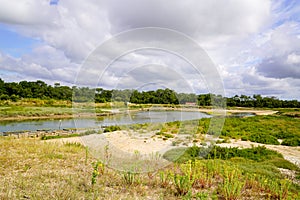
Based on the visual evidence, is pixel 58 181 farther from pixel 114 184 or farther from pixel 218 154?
pixel 218 154

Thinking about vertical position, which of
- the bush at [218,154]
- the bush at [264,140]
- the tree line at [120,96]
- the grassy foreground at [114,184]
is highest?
the tree line at [120,96]

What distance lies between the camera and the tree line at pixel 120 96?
7.93 meters

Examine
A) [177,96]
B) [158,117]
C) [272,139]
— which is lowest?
[272,139]

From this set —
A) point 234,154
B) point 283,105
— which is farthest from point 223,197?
point 283,105

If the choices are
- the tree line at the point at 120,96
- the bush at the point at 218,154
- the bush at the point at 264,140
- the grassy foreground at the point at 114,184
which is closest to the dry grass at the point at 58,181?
the grassy foreground at the point at 114,184

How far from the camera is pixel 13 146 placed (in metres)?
9.67

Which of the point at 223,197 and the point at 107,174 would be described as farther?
the point at 107,174

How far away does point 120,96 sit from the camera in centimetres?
811

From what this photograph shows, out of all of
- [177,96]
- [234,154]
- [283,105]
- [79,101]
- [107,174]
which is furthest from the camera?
[283,105]

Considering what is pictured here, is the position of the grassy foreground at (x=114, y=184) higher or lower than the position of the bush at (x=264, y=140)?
higher

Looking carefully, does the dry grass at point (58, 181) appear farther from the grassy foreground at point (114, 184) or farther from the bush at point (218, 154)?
the bush at point (218, 154)

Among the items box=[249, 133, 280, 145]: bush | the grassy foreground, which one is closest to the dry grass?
the grassy foreground

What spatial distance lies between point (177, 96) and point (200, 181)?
4129mm

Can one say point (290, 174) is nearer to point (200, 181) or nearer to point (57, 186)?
point (200, 181)
